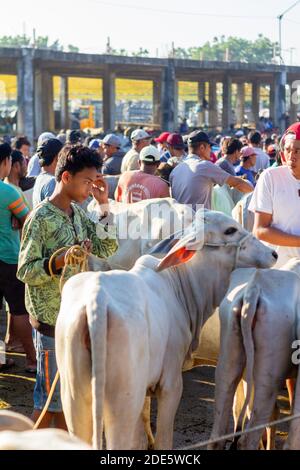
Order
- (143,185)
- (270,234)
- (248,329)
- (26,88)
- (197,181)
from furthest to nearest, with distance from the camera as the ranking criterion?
(26,88)
(143,185)
(197,181)
(270,234)
(248,329)

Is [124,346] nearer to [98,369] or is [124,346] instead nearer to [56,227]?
[98,369]

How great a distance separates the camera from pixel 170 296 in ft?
14.0

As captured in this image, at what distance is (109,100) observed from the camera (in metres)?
31.1

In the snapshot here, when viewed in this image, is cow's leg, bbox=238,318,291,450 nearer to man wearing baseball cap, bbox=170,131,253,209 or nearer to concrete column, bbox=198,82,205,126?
man wearing baseball cap, bbox=170,131,253,209

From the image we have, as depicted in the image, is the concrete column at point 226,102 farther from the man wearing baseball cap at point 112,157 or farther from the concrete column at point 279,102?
the man wearing baseball cap at point 112,157

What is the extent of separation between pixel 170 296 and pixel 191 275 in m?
0.29

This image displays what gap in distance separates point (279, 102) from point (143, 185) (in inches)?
1045

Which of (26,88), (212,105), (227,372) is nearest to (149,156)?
(227,372)

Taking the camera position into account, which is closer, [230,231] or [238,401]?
[230,231]

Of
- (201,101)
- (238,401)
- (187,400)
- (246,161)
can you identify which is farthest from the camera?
(201,101)

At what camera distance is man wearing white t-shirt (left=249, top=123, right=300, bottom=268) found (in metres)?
4.85

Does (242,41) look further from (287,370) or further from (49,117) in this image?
(287,370)

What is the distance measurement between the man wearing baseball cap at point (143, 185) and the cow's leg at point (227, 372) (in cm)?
344

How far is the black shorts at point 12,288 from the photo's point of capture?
6469 mm
